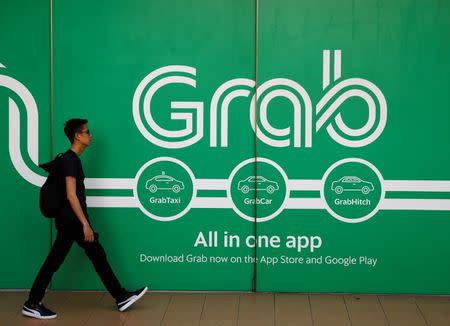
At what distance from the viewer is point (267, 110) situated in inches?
230

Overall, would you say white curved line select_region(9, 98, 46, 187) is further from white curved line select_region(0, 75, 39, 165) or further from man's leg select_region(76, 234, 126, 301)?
man's leg select_region(76, 234, 126, 301)

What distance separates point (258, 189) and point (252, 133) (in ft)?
1.53

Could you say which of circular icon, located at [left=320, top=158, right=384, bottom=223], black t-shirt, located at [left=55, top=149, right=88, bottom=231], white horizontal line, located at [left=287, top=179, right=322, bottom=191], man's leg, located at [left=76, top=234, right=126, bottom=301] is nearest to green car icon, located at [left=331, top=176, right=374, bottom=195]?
circular icon, located at [left=320, top=158, right=384, bottom=223]

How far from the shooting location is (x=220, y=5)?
582 cm

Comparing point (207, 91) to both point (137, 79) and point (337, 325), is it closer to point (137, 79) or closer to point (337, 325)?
point (137, 79)

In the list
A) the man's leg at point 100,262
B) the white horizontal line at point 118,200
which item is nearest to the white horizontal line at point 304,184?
the white horizontal line at point 118,200

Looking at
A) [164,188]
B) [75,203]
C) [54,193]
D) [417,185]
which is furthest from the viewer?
[164,188]

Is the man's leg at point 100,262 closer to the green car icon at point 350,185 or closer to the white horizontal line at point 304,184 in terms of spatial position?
the white horizontal line at point 304,184

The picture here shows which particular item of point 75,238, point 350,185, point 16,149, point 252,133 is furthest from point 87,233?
point 350,185

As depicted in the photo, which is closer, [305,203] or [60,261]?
[60,261]

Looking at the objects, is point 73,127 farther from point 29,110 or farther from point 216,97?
point 216,97

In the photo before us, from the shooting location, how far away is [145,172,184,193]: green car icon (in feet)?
19.5

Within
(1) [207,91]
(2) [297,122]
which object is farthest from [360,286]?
(1) [207,91]

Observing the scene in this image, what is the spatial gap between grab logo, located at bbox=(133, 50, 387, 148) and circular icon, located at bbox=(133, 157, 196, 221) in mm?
191
